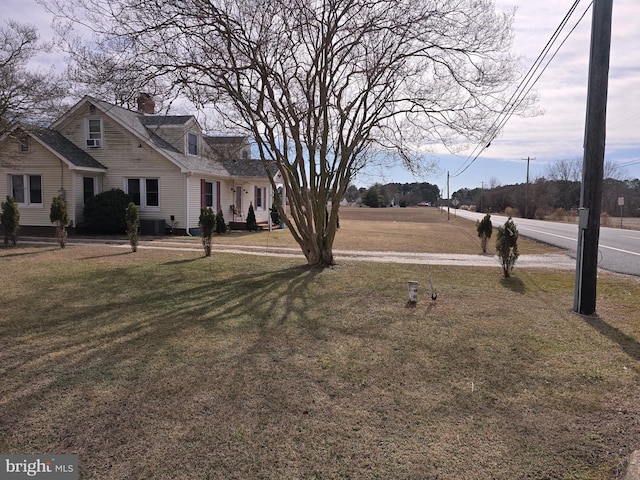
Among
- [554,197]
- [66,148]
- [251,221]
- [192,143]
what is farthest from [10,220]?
[554,197]

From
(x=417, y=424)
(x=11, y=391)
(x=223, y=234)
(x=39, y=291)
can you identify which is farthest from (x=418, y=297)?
(x=223, y=234)

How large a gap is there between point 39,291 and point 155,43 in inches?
→ 214

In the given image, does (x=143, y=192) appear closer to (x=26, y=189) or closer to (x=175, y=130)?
(x=175, y=130)

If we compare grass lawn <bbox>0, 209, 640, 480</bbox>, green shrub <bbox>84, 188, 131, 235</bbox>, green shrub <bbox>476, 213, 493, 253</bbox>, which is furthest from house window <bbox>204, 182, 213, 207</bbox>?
grass lawn <bbox>0, 209, 640, 480</bbox>

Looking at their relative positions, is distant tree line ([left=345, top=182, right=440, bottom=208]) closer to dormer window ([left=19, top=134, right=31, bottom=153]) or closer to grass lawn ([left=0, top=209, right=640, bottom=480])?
dormer window ([left=19, top=134, right=31, bottom=153])

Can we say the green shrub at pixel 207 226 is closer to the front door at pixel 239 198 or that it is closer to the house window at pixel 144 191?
the house window at pixel 144 191

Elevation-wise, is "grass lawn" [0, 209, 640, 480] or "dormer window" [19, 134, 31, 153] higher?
"dormer window" [19, 134, 31, 153]

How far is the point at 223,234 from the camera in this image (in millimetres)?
20281

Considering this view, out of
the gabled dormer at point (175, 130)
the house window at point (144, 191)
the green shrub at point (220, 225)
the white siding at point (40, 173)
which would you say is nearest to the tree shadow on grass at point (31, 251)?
the white siding at point (40, 173)

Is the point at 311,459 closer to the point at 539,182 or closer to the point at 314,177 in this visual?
the point at 314,177

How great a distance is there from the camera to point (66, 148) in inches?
730

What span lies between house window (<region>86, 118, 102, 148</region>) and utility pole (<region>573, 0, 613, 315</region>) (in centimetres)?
1943

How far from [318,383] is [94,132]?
1982 cm
